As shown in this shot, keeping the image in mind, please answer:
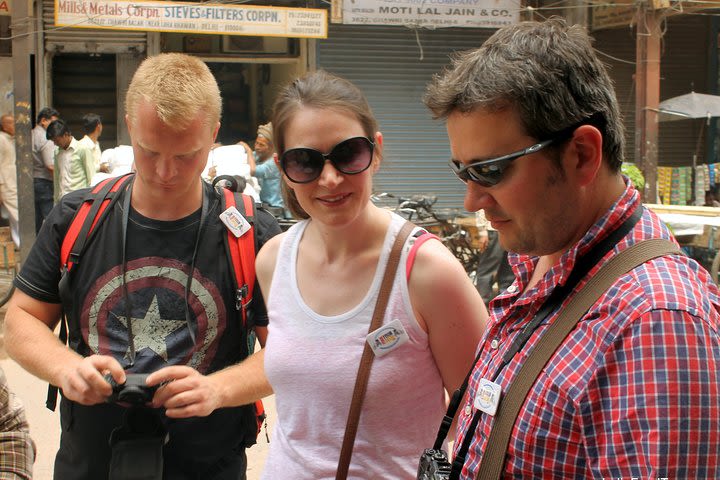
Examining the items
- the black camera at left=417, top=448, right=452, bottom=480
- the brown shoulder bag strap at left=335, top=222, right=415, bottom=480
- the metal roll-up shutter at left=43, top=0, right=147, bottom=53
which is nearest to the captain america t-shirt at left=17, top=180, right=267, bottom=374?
the brown shoulder bag strap at left=335, top=222, right=415, bottom=480

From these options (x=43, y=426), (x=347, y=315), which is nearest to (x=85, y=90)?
(x=43, y=426)

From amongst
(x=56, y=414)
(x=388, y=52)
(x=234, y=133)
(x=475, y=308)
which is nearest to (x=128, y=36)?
(x=234, y=133)

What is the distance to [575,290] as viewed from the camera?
1.41 meters

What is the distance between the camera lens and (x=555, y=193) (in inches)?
56.2

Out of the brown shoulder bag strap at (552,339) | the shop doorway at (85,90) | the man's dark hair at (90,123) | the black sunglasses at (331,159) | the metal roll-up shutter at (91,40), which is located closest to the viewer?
the brown shoulder bag strap at (552,339)

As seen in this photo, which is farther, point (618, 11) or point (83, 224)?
point (618, 11)

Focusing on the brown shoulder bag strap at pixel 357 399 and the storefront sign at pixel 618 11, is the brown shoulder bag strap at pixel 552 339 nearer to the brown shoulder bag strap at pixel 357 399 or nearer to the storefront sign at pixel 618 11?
the brown shoulder bag strap at pixel 357 399

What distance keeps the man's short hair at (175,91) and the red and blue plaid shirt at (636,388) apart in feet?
4.60

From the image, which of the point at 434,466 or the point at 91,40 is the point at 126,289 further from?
the point at 91,40

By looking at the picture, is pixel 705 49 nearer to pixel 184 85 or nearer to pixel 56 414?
pixel 56 414

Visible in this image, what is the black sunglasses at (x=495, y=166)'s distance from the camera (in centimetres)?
140

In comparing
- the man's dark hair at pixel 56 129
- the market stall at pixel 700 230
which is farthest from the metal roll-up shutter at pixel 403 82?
the market stall at pixel 700 230

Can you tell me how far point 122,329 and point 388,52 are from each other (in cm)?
1180

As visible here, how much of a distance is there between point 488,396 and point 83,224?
1.54m
